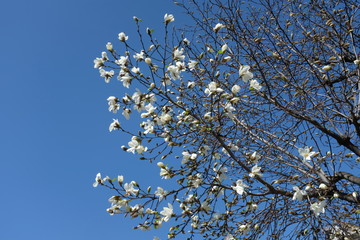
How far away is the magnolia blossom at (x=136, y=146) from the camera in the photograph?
308 cm

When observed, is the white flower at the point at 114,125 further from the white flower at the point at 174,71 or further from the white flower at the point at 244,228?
the white flower at the point at 244,228

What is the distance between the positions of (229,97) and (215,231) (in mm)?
1402

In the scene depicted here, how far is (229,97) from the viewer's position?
2.91 metres

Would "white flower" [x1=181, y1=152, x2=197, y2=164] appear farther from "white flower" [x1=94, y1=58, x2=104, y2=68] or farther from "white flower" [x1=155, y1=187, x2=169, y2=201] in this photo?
"white flower" [x1=94, y1=58, x2=104, y2=68]

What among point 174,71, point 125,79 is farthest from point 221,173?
point 125,79

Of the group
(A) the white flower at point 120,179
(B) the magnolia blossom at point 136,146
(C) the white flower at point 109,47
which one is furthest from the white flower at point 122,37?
(A) the white flower at point 120,179

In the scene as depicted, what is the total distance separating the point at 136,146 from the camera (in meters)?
3.10

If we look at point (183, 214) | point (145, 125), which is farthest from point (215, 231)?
point (145, 125)

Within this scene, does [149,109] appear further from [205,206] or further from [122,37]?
[205,206]

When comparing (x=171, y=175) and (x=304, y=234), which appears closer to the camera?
(x=171, y=175)

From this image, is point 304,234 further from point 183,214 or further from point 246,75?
point 246,75

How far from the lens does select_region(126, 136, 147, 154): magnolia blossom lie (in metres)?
3.08

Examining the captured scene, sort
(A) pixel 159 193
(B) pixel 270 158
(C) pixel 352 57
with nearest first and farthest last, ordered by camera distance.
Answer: (A) pixel 159 193 < (B) pixel 270 158 < (C) pixel 352 57

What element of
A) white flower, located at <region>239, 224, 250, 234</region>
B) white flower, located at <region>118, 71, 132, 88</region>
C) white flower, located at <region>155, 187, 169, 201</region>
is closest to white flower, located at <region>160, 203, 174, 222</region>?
white flower, located at <region>155, 187, 169, 201</region>
